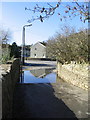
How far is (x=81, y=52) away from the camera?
31.5ft

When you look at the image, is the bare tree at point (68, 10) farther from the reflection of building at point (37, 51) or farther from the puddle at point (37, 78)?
the reflection of building at point (37, 51)

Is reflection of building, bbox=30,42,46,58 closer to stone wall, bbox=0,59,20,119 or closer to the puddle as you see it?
the puddle

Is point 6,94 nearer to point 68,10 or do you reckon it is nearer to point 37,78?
point 68,10

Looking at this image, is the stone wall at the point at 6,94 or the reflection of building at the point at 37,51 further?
the reflection of building at the point at 37,51

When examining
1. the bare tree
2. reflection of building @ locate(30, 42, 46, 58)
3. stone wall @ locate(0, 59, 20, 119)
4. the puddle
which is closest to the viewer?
the bare tree

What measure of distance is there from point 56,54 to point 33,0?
1166cm

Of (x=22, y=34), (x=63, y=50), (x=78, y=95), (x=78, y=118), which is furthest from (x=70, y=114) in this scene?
(x=22, y=34)

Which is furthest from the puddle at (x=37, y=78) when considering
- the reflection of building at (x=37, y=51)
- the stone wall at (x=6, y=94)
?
the reflection of building at (x=37, y=51)

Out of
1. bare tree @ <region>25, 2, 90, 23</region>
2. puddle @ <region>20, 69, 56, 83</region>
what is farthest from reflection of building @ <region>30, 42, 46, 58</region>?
bare tree @ <region>25, 2, 90, 23</region>

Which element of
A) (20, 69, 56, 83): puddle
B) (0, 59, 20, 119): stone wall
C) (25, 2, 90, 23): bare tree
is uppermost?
(25, 2, 90, 23): bare tree

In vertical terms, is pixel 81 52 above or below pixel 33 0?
below

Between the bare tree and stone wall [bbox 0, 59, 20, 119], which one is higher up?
the bare tree

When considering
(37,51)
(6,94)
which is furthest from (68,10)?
(37,51)

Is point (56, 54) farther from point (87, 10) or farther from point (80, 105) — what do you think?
point (87, 10)
